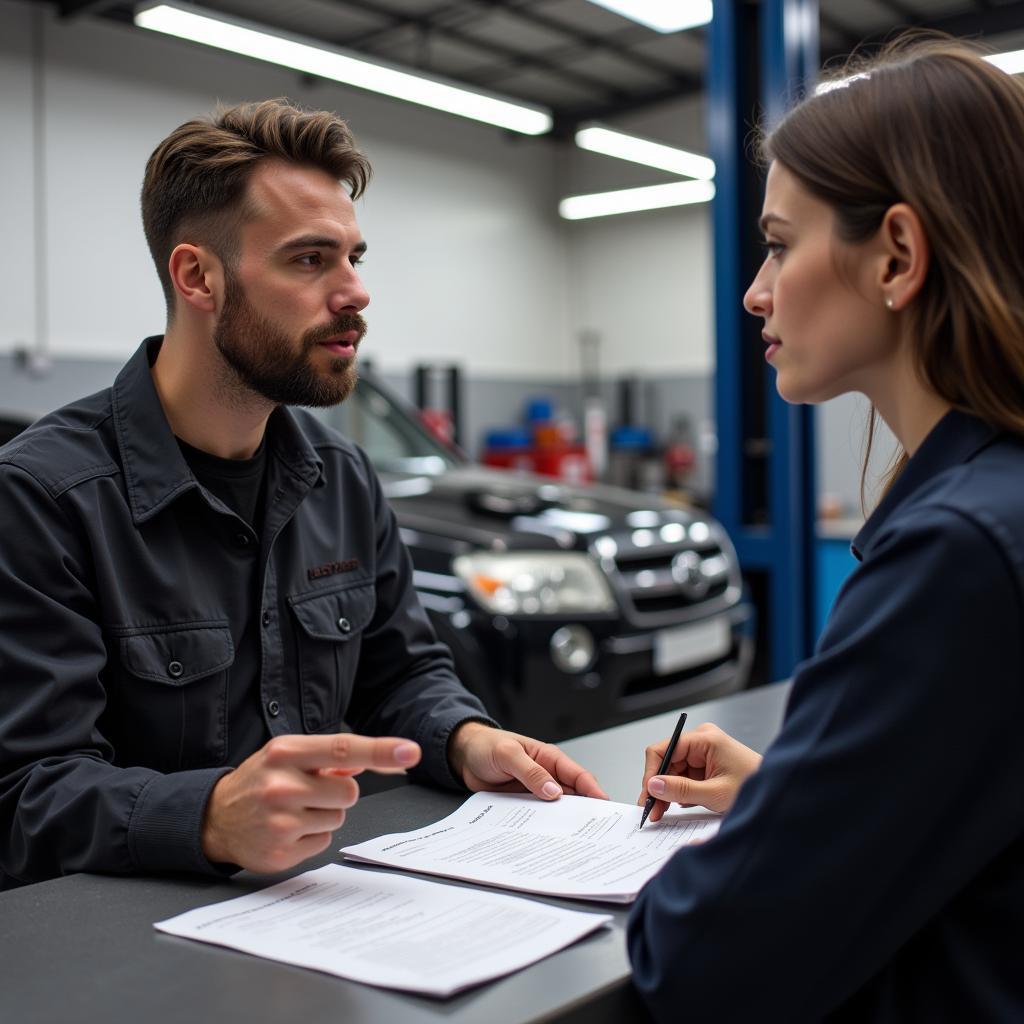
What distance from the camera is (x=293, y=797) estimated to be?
3.29 ft

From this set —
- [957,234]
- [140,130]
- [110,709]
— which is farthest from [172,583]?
[140,130]

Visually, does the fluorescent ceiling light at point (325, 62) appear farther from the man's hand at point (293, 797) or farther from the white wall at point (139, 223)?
the man's hand at point (293, 797)

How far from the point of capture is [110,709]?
139 cm

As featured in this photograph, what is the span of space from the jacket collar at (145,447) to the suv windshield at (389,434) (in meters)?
Result: 2.30

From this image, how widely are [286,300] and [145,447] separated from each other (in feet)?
1.02

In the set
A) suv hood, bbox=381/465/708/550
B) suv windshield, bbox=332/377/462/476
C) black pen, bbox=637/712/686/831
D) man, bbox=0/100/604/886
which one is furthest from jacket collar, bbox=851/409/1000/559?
suv windshield, bbox=332/377/462/476

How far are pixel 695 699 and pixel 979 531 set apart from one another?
115 inches

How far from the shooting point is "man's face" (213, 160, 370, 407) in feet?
5.33

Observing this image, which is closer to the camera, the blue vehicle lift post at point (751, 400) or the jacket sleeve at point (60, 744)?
the jacket sleeve at point (60, 744)

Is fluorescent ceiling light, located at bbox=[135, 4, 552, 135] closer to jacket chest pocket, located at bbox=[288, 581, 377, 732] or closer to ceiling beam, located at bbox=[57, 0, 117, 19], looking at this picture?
ceiling beam, located at bbox=[57, 0, 117, 19]

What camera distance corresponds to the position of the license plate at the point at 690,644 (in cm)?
342

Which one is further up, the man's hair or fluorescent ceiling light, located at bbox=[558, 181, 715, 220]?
fluorescent ceiling light, located at bbox=[558, 181, 715, 220]

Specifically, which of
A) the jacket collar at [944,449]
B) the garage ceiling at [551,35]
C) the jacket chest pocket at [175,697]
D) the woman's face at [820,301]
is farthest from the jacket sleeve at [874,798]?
the garage ceiling at [551,35]

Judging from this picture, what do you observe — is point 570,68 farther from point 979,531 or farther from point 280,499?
point 979,531
